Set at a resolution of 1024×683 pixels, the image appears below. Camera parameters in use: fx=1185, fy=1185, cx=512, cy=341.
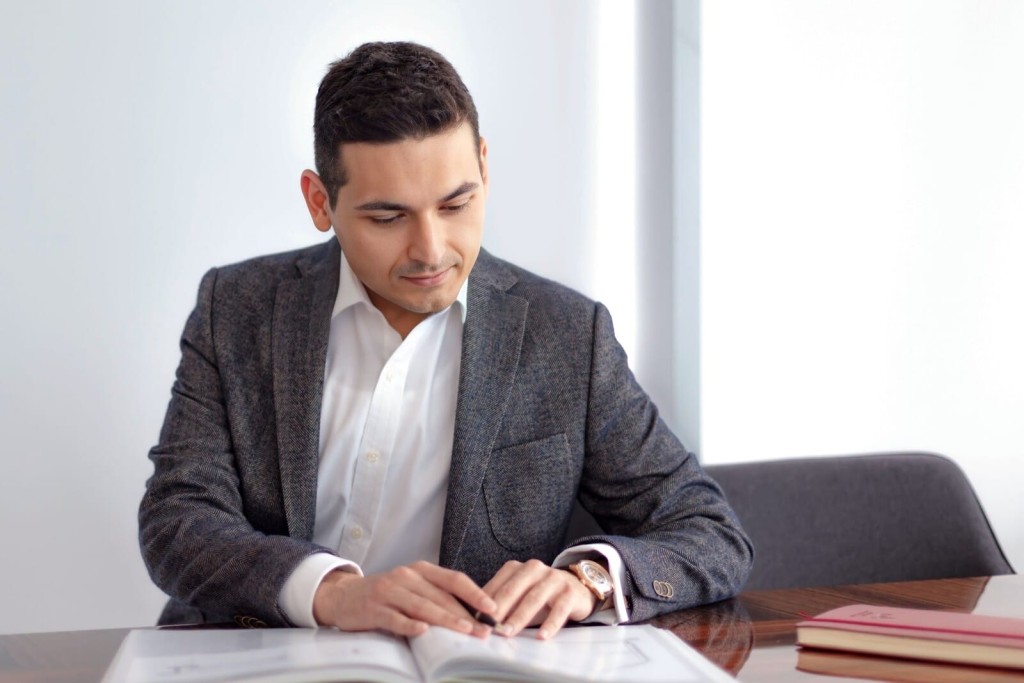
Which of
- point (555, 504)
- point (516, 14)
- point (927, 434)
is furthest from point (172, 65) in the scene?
point (927, 434)

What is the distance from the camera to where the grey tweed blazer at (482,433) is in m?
1.78

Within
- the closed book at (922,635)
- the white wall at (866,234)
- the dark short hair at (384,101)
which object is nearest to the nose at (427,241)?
the dark short hair at (384,101)

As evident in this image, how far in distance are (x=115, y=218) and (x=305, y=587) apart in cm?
151

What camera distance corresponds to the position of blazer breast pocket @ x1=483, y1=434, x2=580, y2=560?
1831mm

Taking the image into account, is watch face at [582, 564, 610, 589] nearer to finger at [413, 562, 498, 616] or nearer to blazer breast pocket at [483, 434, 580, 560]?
finger at [413, 562, 498, 616]

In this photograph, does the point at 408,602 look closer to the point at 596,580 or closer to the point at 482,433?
the point at 596,580

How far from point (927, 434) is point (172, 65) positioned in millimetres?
2191

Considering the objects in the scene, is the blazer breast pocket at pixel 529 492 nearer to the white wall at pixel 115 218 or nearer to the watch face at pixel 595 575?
the watch face at pixel 595 575

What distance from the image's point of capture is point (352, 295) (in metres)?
1.93

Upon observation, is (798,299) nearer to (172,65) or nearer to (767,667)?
(172,65)

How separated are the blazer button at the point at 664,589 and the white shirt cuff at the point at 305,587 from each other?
387mm

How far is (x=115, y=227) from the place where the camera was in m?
2.69

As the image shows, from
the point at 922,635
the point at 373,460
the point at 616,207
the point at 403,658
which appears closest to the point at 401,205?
the point at 373,460

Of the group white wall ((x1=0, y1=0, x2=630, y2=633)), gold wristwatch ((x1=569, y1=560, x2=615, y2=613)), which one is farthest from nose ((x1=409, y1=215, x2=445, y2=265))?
white wall ((x1=0, y1=0, x2=630, y2=633))
